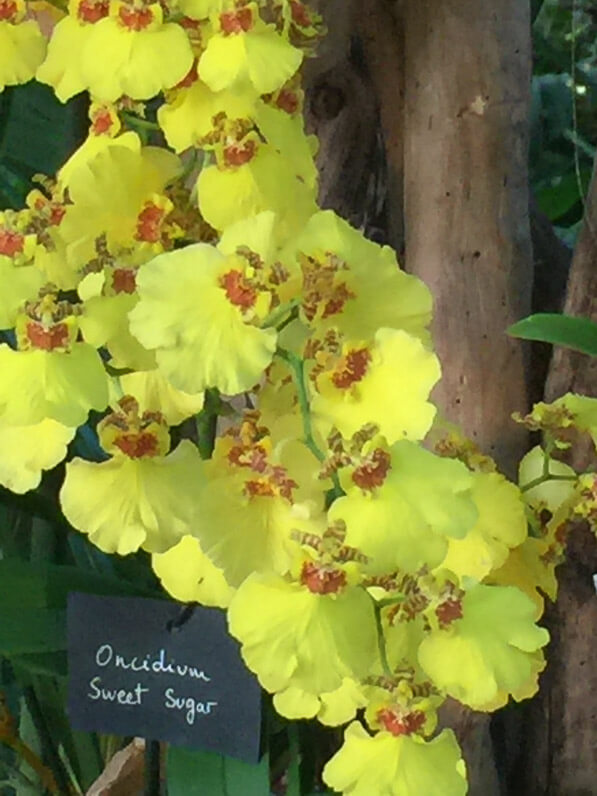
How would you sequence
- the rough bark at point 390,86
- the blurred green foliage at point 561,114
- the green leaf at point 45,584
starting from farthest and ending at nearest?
the blurred green foliage at point 561,114 → the rough bark at point 390,86 → the green leaf at point 45,584

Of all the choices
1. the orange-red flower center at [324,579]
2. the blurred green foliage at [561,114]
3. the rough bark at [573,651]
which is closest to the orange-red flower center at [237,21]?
the orange-red flower center at [324,579]

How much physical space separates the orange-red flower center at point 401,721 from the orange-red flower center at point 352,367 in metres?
0.15

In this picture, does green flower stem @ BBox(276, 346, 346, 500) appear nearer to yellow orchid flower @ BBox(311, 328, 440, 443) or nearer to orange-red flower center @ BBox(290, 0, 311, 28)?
yellow orchid flower @ BBox(311, 328, 440, 443)

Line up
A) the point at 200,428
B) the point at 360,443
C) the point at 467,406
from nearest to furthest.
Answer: the point at 360,443, the point at 200,428, the point at 467,406

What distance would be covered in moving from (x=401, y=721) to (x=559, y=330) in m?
0.27

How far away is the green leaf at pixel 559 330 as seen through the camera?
2.02 ft

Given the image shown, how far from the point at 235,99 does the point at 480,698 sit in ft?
0.98

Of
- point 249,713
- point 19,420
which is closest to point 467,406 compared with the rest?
point 249,713

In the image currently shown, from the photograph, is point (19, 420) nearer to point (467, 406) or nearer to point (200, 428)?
point (200, 428)

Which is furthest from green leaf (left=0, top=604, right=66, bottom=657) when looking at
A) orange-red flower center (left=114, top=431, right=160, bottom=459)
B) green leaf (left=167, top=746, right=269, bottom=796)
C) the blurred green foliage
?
the blurred green foliage

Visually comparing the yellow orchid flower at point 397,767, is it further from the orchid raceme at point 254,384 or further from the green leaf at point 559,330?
the green leaf at point 559,330

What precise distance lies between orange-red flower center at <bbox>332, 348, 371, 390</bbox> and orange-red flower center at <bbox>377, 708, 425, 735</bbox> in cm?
15

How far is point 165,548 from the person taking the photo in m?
0.49

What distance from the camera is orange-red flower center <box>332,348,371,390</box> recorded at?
1.44 ft
